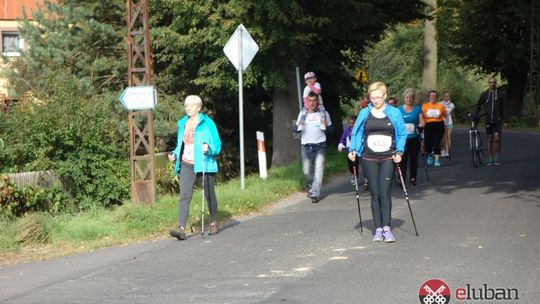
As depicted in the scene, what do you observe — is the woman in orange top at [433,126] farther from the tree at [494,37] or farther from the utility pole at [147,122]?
the tree at [494,37]

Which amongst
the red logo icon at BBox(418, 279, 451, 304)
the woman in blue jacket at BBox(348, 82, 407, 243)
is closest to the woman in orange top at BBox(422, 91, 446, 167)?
the woman in blue jacket at BBox(348, 82, 407, 243)

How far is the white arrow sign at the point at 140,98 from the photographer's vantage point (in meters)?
14.1

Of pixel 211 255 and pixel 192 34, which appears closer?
pixel 211 255

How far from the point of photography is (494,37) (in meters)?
44.2

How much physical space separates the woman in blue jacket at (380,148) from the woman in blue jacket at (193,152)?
2.05 metres

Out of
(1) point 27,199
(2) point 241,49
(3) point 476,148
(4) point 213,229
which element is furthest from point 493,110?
(1) point 27,199

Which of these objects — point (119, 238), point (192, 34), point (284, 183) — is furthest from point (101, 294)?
point (192, 34)

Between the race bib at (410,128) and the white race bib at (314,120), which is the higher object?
the white race bib at (314,120)

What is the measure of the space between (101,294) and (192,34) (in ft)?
45.3

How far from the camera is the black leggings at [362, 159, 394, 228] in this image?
10.2 metres

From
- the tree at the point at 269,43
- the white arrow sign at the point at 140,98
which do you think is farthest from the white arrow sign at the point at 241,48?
the tree at the point at 269,43

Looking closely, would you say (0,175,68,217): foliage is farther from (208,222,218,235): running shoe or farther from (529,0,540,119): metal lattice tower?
(529,0,540,119): metal lattice tower

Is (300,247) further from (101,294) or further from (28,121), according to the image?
(28,121)

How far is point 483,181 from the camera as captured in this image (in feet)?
54.0
